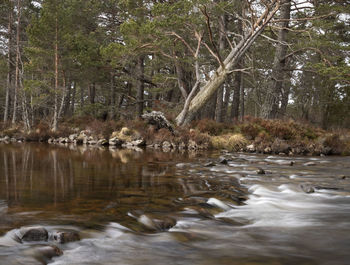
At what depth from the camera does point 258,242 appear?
2.87 meters

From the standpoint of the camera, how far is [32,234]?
2654mm

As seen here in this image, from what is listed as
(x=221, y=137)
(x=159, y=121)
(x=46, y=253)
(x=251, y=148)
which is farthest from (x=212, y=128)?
(x=46, y=253)

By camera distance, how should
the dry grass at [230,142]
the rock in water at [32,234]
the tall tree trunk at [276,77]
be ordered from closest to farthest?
the rock in water at [32,234] < the dry grass at [230,142] < the tall tree trunk at [276,77]

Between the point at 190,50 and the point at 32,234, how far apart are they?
14.6 m

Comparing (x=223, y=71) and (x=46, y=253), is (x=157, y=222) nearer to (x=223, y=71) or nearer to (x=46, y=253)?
(x=46, y=253)

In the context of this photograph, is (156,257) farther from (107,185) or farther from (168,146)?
(168,146)

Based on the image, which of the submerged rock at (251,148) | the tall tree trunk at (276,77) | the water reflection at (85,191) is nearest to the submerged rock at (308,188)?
the water reflection at (85,191)

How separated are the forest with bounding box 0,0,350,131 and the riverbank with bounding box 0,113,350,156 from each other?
1.85 m

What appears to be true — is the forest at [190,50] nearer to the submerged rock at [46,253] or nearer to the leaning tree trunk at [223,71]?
the leaning tree trunk at [223,71]

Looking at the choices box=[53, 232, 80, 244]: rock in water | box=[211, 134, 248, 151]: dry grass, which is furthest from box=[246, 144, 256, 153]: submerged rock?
box=[53, 232, 80, 244]: rock in water

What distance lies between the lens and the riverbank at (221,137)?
13.1 meters

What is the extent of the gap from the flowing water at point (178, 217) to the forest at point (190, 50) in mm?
9698

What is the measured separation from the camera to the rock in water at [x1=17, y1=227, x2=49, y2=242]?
2635 millimetres

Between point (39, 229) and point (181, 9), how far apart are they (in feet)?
44.7
